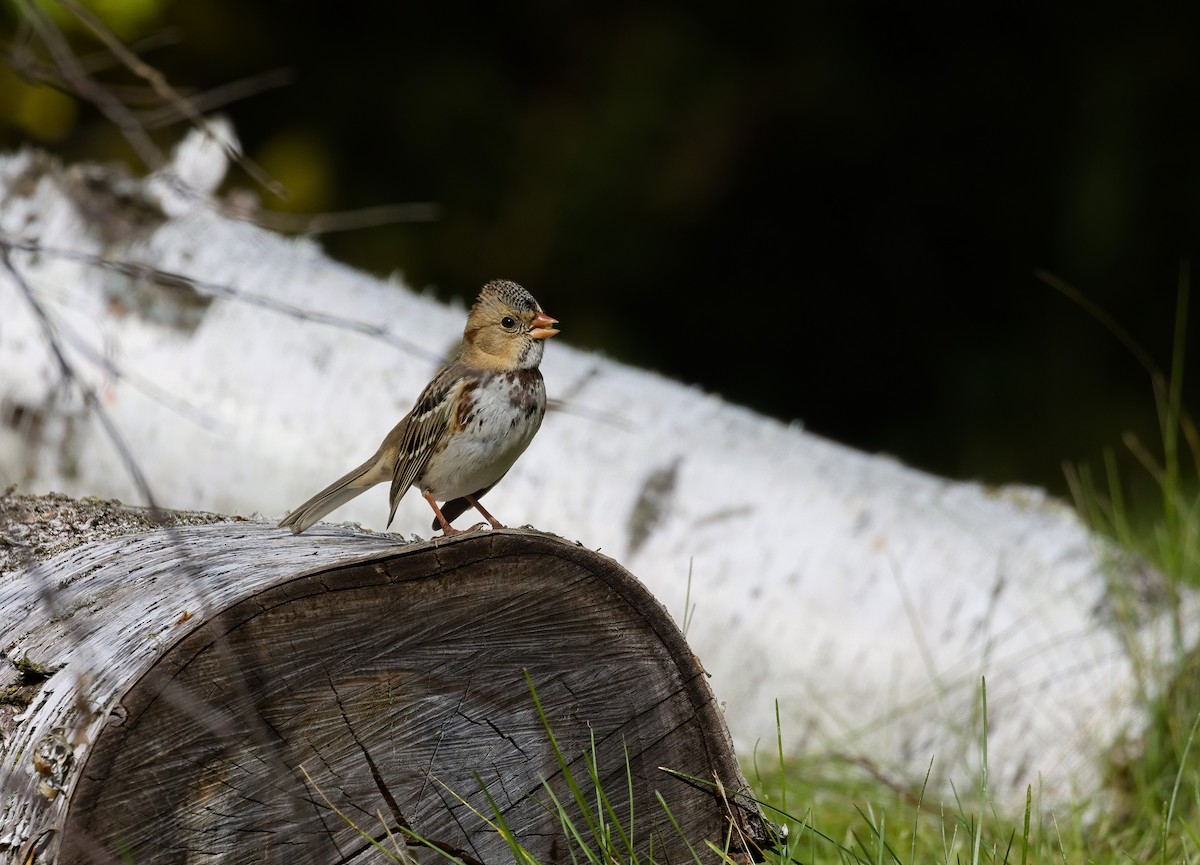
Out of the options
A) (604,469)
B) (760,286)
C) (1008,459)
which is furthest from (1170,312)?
(604,469)

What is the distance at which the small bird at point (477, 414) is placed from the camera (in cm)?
255

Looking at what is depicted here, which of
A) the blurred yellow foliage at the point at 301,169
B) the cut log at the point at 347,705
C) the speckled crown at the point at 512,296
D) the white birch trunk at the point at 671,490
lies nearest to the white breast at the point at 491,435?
the speckled crown at the point at 512,296

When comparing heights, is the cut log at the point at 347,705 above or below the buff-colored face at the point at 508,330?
below

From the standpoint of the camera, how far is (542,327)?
2.68 meters

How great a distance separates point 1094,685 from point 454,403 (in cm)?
169

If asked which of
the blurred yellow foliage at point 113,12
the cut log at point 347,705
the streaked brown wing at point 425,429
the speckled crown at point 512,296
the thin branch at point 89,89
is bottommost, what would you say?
the cut log at point 347,705

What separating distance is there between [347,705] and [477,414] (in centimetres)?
85

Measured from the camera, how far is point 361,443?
363cm

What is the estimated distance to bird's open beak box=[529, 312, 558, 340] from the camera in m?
2.66

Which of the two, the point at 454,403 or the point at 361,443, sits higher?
the point at 454,403

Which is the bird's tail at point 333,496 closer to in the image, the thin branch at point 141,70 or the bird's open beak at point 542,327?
the bird's open beak at point 542,327

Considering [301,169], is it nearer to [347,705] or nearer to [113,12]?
[113,12]

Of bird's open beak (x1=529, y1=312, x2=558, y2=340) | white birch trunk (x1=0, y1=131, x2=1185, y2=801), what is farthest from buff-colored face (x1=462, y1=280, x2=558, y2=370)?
white birch trunk (x1=0, y1=131, x2=1185, y2=801)

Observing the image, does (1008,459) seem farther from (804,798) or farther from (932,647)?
(804,798)
